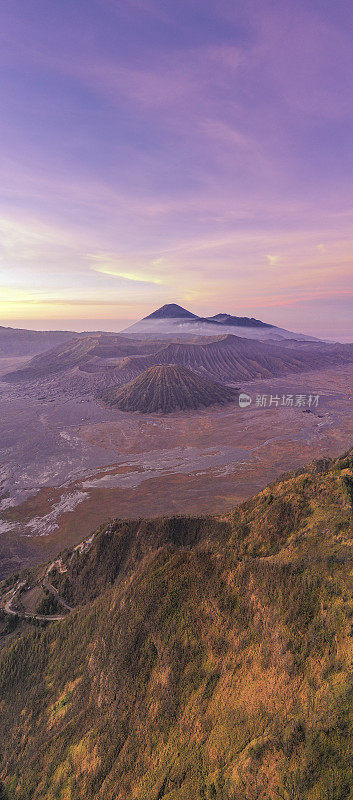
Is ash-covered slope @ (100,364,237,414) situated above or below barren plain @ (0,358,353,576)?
above

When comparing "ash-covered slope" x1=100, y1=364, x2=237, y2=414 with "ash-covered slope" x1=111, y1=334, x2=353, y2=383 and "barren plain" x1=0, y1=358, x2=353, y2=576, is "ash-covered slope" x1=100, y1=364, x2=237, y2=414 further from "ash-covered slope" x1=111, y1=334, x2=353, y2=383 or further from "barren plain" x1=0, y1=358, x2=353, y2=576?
"ash-covered slope" x1=111, y1=334, x2=353, y2=383

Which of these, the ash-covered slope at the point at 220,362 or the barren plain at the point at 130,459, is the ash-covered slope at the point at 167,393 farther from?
the ash-covered slope at the point at 220,362

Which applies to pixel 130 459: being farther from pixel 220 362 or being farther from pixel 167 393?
pixel 220 362

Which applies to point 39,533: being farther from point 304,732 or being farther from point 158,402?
point 158,402

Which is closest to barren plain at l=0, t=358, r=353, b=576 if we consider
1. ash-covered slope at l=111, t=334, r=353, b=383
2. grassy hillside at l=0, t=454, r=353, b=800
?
grassy hillside at l=0, t=454, r=353, b=800

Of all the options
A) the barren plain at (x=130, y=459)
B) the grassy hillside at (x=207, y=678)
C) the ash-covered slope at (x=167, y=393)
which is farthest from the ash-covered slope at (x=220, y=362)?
the grassy hillside at (x=207, y=678)

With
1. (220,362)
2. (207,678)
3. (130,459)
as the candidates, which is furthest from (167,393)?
(207,678)

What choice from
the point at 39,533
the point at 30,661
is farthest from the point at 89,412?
the point at 30,661
